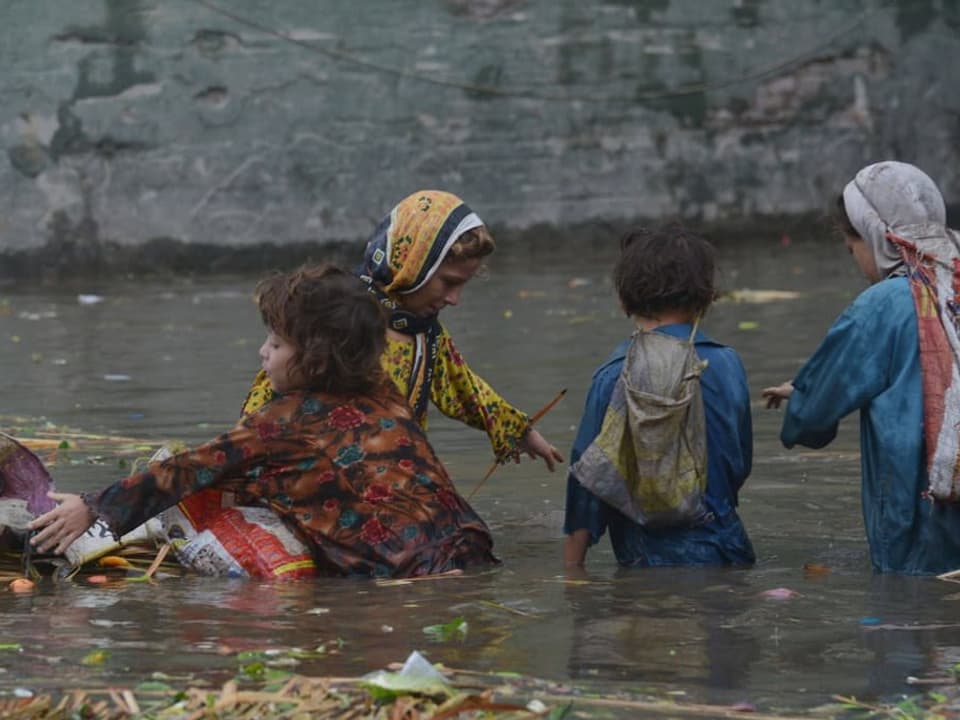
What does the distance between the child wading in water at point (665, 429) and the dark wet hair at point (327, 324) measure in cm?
62

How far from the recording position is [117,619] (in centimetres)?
479

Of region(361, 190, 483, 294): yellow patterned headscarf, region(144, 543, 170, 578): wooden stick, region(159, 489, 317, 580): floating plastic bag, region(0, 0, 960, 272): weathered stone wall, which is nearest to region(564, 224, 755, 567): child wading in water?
region(361, 190, 483, 294): yellow patterned headscarf

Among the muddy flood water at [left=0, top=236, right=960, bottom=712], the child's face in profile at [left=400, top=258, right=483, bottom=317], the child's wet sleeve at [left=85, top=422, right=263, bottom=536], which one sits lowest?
the muddy flood water at [left=0, top=236, right=960, bottom=712]

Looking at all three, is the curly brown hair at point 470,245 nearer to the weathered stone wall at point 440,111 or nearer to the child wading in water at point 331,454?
the child wading in water at point 331,454

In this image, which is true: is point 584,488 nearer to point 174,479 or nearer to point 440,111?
point 174,479

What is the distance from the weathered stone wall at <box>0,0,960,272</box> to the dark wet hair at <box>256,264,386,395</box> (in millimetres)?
10698

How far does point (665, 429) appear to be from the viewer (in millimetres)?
5238

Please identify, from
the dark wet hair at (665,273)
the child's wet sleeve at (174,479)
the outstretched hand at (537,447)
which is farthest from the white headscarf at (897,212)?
the child's wet sleeve at (174,479)

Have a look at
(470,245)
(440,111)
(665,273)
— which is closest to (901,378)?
(665,273)

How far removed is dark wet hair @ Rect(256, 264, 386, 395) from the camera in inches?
207

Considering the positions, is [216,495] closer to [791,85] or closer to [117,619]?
[117,619]

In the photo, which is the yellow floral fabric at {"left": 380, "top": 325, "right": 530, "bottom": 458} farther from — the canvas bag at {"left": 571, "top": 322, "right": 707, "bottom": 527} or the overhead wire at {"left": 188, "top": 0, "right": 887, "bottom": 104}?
the overhead wire at {"left": 188, "top": 0, "right": 887, "bottom": 104}

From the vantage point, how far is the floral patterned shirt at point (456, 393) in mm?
5723

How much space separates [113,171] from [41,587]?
10796 mm
